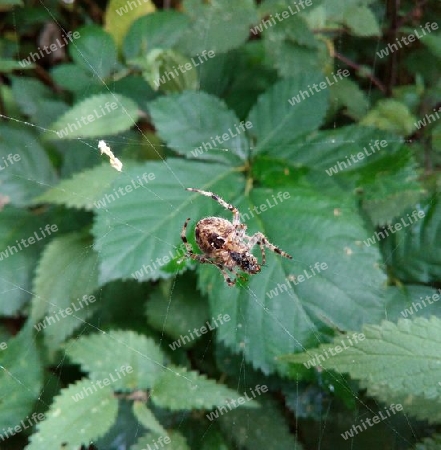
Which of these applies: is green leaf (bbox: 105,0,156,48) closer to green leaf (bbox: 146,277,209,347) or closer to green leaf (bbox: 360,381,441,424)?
green leaf (bbox: 146,277,209,347)

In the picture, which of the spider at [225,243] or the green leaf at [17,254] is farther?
the green leaf at [17,254]

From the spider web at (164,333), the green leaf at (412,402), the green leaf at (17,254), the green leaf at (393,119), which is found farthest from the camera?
the green leaf at (393,119)

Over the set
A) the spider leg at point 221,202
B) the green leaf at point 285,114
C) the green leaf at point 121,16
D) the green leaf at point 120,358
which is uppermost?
the green leaf at point 121,16

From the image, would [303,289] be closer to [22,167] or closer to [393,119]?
[393,119]

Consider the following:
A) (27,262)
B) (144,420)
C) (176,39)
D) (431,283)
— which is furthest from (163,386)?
(176,39)

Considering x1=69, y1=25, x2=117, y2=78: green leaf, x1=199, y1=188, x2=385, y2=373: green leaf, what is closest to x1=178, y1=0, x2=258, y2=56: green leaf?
x1=69, y1=25, x2=117, y2=78: green leaf

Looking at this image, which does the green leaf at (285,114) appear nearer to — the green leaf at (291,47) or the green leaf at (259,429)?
the green leaf at (291,47)

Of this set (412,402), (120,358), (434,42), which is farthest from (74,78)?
(412,402)

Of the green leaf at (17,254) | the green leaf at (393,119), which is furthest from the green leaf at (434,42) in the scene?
the green leaf at (17,254)
